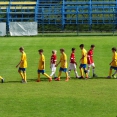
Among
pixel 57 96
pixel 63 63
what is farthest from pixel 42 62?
pixel 57 96

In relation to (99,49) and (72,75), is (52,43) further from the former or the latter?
(72,75)

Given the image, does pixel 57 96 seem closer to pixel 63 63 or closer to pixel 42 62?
pixel 42 62

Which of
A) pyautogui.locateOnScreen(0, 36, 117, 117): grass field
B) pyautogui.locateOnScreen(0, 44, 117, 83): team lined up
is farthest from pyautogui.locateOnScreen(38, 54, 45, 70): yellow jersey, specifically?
pyautogui.locateOnScreen(0, 36, 117, 117): grass field

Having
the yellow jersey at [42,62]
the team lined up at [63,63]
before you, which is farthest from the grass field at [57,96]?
the yellow jersey at [42,62]

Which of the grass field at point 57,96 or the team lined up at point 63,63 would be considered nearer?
the grass field at point 57,96

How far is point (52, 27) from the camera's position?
2495 inches

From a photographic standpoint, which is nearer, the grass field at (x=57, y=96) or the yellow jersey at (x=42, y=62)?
the grass field at (x=57, y=96)

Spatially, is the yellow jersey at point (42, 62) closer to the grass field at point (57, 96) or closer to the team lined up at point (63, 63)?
the team lined up at point (63, 63)

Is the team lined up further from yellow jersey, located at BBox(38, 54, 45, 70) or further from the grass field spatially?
the grass field

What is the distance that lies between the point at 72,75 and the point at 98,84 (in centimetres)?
391

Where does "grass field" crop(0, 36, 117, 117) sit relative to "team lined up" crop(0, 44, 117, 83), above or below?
below

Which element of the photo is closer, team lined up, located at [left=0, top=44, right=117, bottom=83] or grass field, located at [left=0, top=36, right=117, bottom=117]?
grass field, located at [left=0, top=36, right=117, bottom=117]

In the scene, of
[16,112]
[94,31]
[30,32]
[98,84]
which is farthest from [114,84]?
[94,31]

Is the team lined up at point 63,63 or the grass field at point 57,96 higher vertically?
the team lined up at point 63,63
